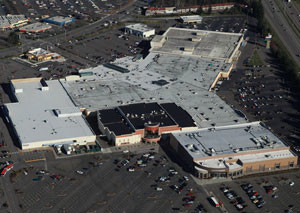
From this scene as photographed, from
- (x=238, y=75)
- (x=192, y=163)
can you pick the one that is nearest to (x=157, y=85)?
(x=238, y=75)

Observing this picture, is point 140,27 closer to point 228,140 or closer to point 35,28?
point 35,28

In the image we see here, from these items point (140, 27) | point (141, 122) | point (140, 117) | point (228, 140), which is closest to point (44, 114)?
point (140, 117)

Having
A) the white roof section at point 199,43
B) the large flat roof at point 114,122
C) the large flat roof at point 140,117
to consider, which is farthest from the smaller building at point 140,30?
the large flat roof at point 114,122

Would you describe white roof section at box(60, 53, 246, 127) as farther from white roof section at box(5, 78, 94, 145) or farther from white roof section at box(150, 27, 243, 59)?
white roof section at box(5, 78, 94, 145)

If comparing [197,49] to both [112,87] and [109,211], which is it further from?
[109,211]

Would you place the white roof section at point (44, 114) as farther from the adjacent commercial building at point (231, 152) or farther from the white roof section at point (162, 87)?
the adjacent commercial building at point (231, 152)
